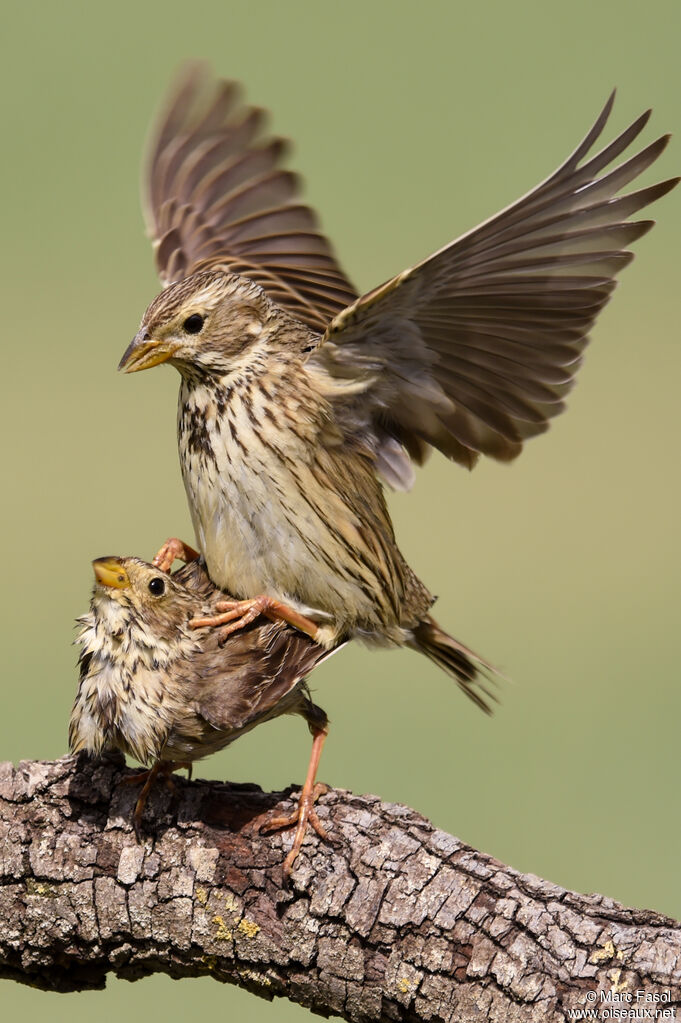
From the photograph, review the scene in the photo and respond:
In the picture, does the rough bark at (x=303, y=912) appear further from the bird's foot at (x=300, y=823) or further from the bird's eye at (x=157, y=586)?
the bird's eye at (x=157, y=586)

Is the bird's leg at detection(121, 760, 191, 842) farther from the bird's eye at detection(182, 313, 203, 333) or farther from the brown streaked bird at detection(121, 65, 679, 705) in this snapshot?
the bird's eye at detection(182, 313, 203, 333)

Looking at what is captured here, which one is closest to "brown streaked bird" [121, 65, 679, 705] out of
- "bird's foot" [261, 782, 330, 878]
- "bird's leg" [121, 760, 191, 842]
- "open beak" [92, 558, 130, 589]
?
"open beak" [92, 558, 130, 589]

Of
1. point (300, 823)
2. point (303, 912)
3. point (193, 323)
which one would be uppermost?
point (193, 323)

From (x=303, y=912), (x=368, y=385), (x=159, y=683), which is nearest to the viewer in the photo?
Result: (x=303, y=912)

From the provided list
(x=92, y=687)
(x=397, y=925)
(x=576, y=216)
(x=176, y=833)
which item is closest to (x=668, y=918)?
(x=397, y=925)

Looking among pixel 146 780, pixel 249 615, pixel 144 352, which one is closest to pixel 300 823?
pixel 146 780

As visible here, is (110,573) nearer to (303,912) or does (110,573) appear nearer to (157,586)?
(157,586)

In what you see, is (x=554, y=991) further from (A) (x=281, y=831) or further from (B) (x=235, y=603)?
(B) (x=235, y=603)

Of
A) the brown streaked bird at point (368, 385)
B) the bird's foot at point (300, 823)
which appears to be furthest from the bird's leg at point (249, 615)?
the bird's foot at point (300, 823)
